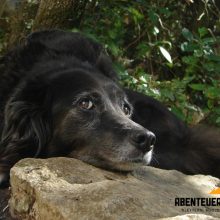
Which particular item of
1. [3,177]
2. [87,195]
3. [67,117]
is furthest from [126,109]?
[87,195]

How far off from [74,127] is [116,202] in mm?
1012

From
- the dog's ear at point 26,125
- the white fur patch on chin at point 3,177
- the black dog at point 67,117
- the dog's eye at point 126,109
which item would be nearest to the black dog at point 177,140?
the dog's eye at point 126,109

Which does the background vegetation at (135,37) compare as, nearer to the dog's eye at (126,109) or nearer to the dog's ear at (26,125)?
the dog's eye at (126,109)

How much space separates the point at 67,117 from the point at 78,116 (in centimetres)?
7

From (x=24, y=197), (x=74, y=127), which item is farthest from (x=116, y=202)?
(x=74, y=127)

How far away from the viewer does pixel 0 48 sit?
18.7 ft

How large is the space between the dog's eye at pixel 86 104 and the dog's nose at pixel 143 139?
46 centimetres

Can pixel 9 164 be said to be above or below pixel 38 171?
below

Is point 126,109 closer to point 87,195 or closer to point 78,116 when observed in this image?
point 78,116

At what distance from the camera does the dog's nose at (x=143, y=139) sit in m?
3.23

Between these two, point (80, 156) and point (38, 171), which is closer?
point (38, 171)

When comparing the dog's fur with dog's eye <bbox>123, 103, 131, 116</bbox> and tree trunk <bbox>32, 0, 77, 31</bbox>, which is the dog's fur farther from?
tree trunk <bbox>32, 0, 77, 31</bbox>

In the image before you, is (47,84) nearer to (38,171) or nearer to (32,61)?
(32,61)

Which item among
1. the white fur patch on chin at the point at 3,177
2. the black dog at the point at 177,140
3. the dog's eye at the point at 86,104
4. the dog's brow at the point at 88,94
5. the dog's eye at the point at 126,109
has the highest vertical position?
the dog's brow at the point at 88,94
